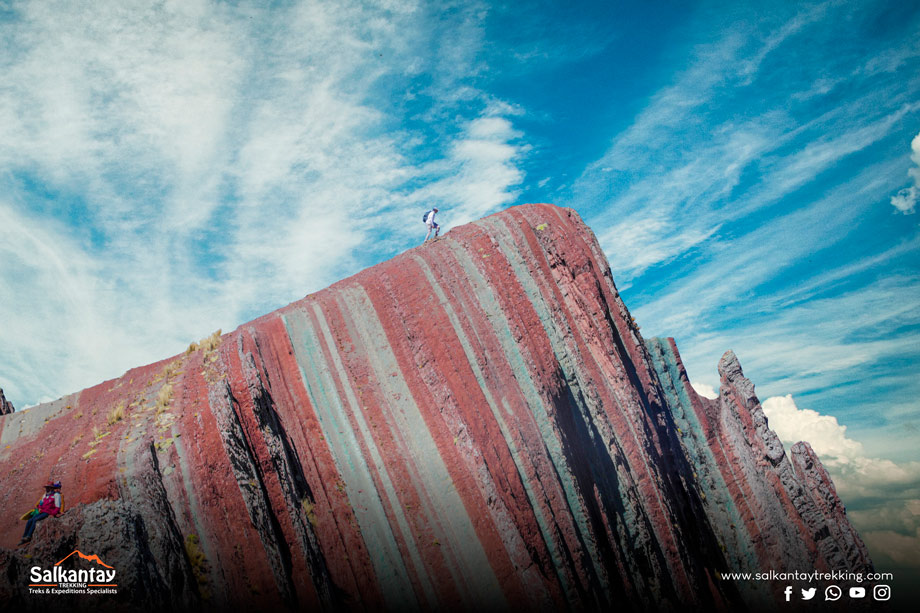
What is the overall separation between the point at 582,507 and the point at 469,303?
7821mm

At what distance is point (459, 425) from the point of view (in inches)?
594

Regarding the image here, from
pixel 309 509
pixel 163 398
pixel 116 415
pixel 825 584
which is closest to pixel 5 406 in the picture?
pixel 116 415

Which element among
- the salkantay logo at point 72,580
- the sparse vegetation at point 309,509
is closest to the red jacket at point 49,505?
the salkantay logo at point 72,580

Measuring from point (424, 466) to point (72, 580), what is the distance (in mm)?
8348

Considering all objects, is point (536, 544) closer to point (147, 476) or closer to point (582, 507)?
point (582, 507)

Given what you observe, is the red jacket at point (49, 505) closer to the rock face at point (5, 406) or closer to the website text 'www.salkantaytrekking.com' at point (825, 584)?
the rock face at point (5, 406)

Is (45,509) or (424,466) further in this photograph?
(424,466)

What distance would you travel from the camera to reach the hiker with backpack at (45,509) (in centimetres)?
1136

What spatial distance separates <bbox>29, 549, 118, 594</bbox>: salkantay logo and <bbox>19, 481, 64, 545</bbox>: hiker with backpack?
1888 millimetres

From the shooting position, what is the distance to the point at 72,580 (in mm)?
9984

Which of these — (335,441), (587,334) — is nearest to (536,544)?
(335,441)

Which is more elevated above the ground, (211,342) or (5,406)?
(5,406)

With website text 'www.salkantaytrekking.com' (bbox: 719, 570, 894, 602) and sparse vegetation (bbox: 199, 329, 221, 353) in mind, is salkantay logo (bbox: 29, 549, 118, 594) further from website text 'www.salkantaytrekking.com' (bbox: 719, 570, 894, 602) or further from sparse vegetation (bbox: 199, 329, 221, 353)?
website text 'www.salkantaytrekking.com' (bbox: 719, 570, 894, 602)

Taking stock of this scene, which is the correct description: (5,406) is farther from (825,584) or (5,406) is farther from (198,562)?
(825,584)
